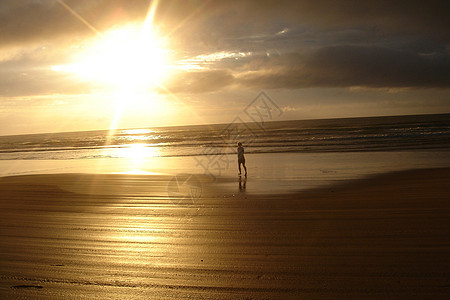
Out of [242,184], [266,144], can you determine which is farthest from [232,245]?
[266,144]

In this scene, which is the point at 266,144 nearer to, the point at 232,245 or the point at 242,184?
the point at 242,184

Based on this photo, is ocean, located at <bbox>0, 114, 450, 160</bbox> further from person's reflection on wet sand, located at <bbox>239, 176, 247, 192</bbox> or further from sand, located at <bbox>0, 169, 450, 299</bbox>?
sand, located at <bbox>0, 169, 450, 299</bbox>

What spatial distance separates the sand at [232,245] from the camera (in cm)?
456

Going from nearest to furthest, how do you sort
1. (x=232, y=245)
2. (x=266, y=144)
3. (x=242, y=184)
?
(x=232, y=245), (x=242, y=184), (x=266, y=144)

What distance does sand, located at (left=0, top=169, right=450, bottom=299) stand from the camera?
456 cm

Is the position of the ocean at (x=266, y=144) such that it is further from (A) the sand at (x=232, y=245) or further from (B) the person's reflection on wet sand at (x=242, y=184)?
(A) the sand at (x=232, y=245)

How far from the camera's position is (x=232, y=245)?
6230 millimetres

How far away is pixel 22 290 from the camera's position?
4.68m

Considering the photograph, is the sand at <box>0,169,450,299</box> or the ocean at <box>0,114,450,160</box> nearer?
the sand at <box>0,169,450,299</box>

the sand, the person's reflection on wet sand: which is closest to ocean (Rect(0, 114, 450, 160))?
the person's reflection on wet sand

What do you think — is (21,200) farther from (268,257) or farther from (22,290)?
(268,257)

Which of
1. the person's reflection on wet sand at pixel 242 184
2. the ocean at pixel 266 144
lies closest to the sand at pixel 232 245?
the person's reflection on wet sand at pixel 242 184

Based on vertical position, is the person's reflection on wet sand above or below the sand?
above

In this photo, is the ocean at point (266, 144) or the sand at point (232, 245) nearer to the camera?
the sand at point (232, 245)
